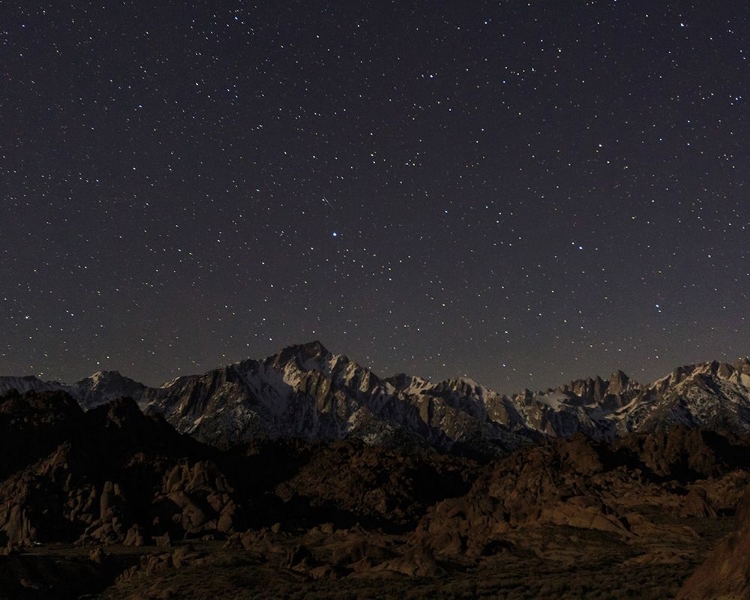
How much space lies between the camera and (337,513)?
9969 centimetres

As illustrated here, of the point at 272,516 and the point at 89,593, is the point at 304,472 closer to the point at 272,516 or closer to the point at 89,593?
the point at 272,516

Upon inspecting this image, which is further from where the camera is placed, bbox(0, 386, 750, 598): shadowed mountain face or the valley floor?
bbox(0, 386, 750, 598): shadowed mountain face

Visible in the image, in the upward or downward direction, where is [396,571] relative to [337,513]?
upward

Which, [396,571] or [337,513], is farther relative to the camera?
[337,513]

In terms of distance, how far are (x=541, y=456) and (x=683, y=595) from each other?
279 feet

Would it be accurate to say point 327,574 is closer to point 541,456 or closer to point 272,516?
point 272,516

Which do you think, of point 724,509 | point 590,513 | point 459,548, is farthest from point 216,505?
point 724,509

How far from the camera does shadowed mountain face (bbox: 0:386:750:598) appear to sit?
4278 centimetres

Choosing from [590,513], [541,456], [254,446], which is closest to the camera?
[590,513]

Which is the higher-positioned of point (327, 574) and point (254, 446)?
point (254, 446)

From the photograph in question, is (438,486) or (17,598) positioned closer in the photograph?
(17,598)

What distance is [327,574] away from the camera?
4362 centimetres

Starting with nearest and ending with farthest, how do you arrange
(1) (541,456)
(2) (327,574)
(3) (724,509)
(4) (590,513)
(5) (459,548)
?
(2) (327,574) → (5) (459,548) → (4) (590,513) → (3) (724,509) → (1) (541,456)

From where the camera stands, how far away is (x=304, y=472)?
13050 centimetres
